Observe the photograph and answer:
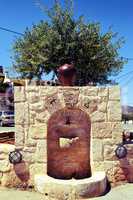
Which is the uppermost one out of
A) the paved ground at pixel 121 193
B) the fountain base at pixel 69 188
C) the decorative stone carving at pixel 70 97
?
the decorative stone carving at pixel 70 97

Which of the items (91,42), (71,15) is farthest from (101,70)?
(71,15)

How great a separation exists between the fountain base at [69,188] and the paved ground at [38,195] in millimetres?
152

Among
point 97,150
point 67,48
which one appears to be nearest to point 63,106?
point 97,150

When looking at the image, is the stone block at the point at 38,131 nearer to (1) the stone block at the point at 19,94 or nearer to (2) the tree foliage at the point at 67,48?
(1) the stone block at the point at 19,94

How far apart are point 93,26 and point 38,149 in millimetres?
8780

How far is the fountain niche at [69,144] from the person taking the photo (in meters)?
9.66

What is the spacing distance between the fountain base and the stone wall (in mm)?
610

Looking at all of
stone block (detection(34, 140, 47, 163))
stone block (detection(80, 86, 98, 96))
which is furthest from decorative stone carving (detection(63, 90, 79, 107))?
stone block (detection(34, 140, 47, 163))

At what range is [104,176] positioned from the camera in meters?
9.20

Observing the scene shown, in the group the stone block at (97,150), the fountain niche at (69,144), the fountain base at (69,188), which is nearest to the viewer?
the fountain base at (69,188)

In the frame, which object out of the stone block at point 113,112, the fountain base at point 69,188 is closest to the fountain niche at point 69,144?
the stone block at point 113,112

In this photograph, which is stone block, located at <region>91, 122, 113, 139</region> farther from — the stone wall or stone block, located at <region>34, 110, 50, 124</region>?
stone block, located at <region>34, 110, 50, 124</region>

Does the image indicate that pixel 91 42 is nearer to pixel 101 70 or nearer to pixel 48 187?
pixel 101 70

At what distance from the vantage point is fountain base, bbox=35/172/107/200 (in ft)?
28.1
